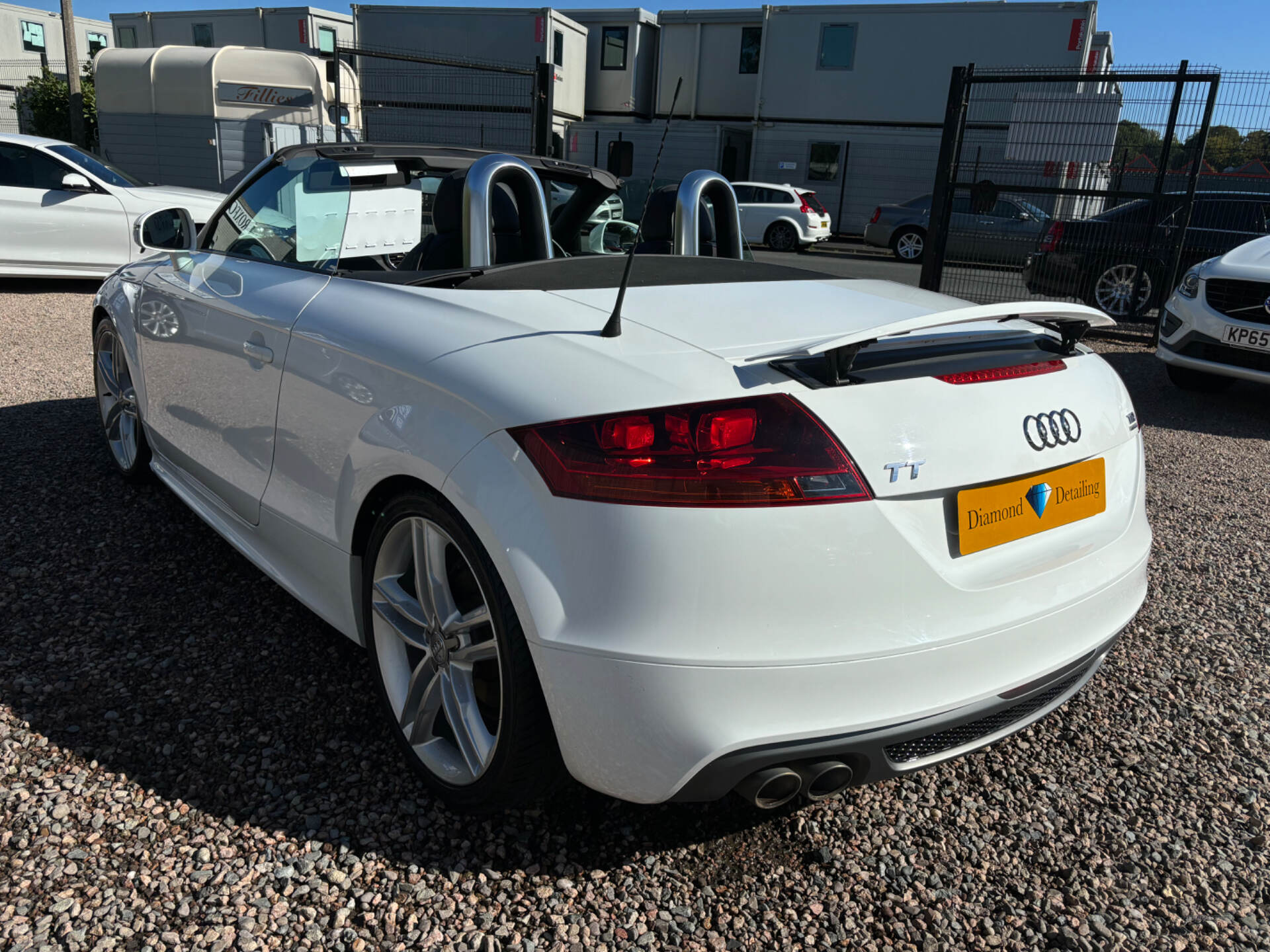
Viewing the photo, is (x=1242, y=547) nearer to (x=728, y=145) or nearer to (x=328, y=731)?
(x=328, y=731)

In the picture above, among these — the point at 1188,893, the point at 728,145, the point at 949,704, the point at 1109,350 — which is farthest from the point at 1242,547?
the point at 728,145

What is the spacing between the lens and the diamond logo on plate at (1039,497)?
1.95 meters

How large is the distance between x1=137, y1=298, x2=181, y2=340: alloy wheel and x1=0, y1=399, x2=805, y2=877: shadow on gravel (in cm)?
76

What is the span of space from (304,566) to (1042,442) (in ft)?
5.98

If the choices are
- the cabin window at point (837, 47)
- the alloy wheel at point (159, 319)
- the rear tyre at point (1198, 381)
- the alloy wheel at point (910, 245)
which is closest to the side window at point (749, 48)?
the cabin window at point (837, 47)

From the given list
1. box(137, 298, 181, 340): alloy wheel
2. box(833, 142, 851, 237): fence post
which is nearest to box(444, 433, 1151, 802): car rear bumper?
box(137, 298, 181, 340): alloy wheel

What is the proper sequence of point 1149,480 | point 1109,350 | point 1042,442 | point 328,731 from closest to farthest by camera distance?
point 1042,442 < point 328,731 < point 1149,480 < point 1109,350

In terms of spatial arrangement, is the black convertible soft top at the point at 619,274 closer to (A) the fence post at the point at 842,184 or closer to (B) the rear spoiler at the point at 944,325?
(B) the rear spoiler at the point at 944,325

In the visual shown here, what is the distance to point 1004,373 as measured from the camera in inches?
78.9

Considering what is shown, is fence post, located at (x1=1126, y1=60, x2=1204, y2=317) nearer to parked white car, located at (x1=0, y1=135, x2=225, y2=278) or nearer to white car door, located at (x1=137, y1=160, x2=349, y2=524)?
white car door, located at (x1=137, y1=160, x2=349, y2=524)

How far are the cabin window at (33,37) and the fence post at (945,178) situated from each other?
1435 inches

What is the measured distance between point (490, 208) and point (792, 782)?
1.79 metres

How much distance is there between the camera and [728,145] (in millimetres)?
26719

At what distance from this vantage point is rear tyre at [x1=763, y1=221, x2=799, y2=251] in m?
20.7
